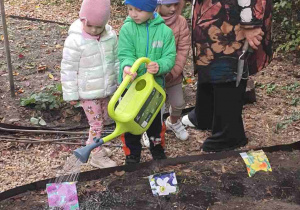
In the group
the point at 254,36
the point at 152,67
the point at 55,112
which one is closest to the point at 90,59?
the point at 152,67

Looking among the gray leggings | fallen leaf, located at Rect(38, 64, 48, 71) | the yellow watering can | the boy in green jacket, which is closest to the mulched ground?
fallen leaf, located at Rect(38, 64, 48, 71)

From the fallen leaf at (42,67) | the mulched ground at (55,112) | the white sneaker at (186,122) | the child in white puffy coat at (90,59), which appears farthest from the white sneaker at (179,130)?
the fallen leaf at (42,67)

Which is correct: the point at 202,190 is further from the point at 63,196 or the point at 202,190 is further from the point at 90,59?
the point at 90,59

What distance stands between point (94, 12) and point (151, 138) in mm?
951

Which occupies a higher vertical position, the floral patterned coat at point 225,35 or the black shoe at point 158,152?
the floral patterned coat at point 225,35

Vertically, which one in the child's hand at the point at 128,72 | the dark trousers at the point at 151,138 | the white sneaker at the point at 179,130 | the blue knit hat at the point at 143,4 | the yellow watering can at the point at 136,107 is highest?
the blue knit hat at the point at 143,4

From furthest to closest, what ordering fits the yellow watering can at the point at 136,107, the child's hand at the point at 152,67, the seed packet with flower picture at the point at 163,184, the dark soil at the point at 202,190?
the seed packet with flower picture at the point at 163,184
the dark soil at the point at 202,190
the child's hand at the point at 152,67
the yellow watering can at the point at 136,107

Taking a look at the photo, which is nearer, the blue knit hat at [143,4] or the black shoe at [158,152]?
the blue knit hat at [143,4]

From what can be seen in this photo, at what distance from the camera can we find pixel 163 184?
2857 millimetres

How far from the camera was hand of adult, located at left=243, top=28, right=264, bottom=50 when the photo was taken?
9.34 ft

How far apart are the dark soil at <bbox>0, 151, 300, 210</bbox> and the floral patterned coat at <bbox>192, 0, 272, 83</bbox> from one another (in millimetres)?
650

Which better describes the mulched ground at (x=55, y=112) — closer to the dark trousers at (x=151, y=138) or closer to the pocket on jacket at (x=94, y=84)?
the dark trousers at (x=151, y=138)

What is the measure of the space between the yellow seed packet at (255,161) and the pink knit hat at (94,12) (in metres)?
1.41

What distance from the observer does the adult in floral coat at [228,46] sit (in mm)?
2849
